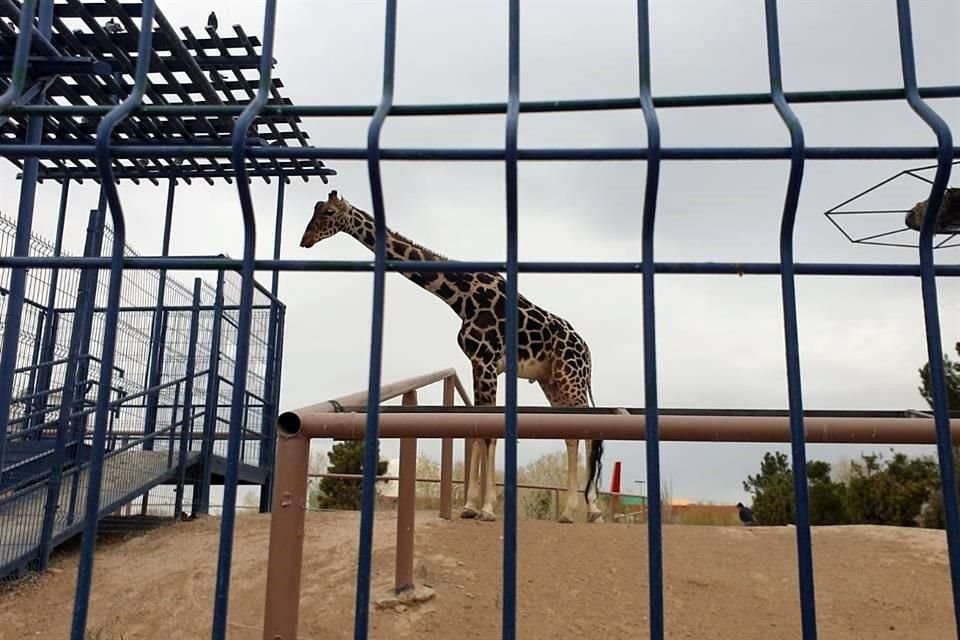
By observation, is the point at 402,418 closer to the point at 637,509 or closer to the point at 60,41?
the point at 60,41

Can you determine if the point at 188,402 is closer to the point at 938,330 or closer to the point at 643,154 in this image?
the point at 643,154

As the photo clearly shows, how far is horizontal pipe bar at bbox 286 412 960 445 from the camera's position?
2.21 metres

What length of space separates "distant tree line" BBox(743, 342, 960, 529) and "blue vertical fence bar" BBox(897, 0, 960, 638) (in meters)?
9.04

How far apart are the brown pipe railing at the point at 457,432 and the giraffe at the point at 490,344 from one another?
14.9 ft

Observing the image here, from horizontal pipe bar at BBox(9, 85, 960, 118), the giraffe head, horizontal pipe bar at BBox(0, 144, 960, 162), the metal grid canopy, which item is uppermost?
the metal grid canopy

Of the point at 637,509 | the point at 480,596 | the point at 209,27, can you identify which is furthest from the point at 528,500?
the point at 209,27

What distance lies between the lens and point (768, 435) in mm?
2264

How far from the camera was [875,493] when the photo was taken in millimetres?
10797

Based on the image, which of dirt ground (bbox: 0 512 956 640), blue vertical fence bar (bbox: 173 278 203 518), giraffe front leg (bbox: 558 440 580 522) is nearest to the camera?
dirt ground (bbox: 0 512 956 640)

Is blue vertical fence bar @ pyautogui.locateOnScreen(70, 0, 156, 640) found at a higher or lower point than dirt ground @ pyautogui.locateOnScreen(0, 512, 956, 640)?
higher

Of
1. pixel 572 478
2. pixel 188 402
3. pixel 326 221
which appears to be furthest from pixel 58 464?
pixel 572 478

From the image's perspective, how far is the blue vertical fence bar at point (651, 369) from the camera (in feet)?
4.89

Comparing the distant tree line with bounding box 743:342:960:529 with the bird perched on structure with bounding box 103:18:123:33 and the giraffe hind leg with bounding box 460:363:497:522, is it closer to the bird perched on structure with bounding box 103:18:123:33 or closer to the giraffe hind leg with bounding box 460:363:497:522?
the giraffe hind leg with bounding box 460:363:497:522

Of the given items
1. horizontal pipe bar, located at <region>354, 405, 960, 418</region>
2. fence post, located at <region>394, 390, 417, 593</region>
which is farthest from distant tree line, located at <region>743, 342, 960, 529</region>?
horizontal pipe bar, located at <region>354, 405, 960, 418</region>
